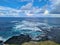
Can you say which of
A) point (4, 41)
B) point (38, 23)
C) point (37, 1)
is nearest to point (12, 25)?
point (4, 41)

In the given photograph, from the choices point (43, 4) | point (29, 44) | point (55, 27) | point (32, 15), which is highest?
point (43, 4)

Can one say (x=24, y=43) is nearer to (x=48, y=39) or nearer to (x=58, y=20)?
(x=48, y=39)

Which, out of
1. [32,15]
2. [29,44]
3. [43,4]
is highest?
[43,4]

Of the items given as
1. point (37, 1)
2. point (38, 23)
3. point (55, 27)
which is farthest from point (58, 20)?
point (37, 1)

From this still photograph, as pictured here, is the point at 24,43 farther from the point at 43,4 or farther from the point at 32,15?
the point at 43,4

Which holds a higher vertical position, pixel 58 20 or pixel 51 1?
pixel 51 1

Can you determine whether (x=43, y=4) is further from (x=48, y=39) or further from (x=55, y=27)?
(x=48, y=39)

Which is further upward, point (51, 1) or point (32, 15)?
point (51, 1)
